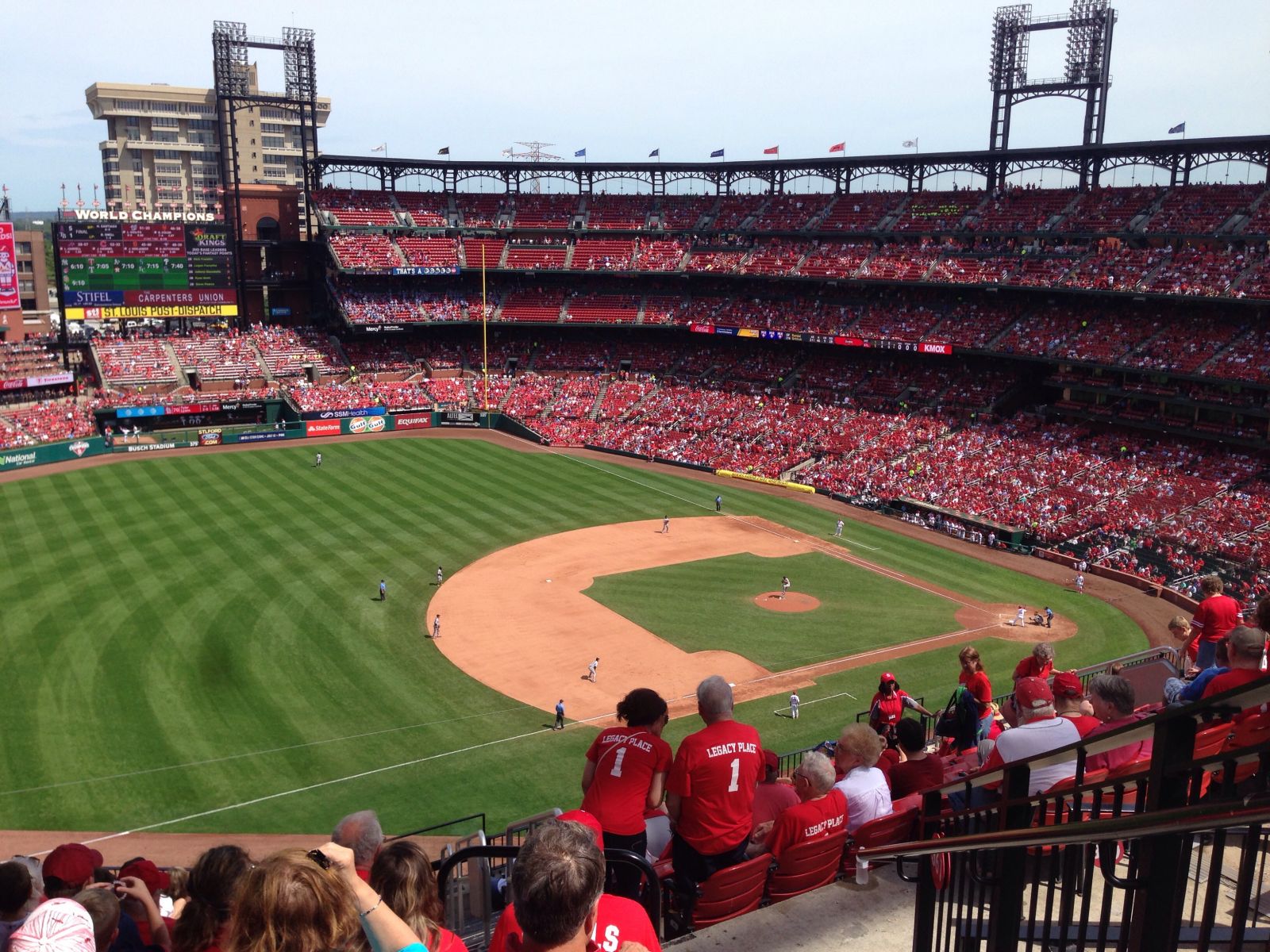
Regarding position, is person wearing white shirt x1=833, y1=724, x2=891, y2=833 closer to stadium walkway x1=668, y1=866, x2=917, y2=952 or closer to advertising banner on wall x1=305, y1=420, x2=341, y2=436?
stadium walkway x1=668, y1=866, x2=917, y2=952

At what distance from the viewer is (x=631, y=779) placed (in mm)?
7750

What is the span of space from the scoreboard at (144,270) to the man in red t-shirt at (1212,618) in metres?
68.4

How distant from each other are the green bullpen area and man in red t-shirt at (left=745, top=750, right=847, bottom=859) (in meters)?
16.1

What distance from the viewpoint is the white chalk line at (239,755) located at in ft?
77.8

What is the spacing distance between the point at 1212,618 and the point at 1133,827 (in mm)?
10306

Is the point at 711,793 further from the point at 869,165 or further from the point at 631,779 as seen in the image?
the point at 869,165

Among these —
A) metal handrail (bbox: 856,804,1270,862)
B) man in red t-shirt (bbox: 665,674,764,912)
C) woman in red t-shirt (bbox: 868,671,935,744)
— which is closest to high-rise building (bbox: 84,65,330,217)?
woman in red t-shirt (bbox: 868,671,935,744)

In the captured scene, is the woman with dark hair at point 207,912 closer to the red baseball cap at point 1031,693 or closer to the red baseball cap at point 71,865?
the red baseball cap at point 71,865

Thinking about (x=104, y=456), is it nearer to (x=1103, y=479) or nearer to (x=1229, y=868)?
(x=1103, y=479)

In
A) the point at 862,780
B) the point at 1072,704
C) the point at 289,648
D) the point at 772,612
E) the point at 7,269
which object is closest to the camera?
the point at 1072,704

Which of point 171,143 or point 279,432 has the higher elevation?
point 171,143

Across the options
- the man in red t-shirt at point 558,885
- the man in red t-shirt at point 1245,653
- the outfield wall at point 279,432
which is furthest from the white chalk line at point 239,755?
the outfield wall at point 279,432

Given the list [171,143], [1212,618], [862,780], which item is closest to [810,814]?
[862,780]

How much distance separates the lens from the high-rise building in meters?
118
